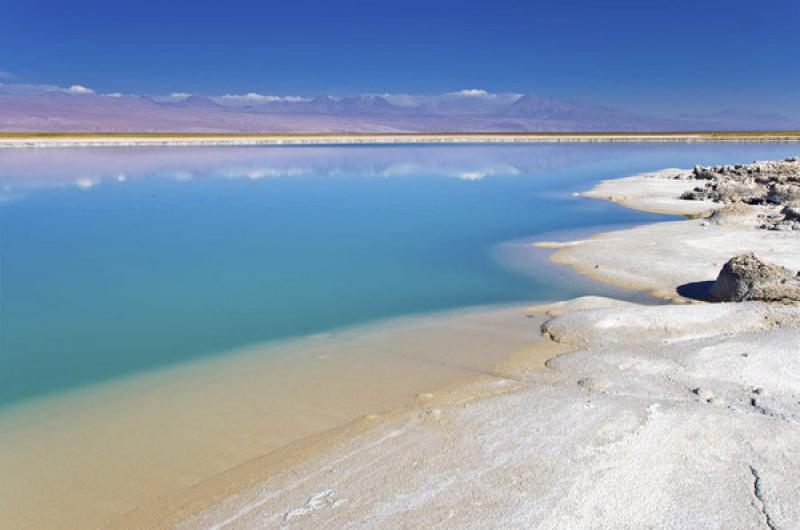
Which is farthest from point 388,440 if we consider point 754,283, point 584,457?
point 754,283

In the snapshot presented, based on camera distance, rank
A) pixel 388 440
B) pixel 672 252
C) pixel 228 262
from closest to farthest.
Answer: pixel 388 440, pixel 672 252, pixel 228 262

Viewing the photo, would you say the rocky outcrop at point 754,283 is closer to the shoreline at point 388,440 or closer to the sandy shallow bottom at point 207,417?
the shoreline at point 388,440

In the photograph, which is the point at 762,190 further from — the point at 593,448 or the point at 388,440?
the point at 388,440

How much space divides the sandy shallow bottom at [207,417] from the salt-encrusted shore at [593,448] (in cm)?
27

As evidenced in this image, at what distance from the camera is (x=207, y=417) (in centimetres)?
511

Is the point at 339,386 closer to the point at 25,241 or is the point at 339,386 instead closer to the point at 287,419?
the point at 287,419

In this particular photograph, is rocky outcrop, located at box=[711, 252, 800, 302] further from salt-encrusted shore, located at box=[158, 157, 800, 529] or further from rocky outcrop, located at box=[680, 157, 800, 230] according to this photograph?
rocky outcrop, located at box=[680, 157, 800, 230]

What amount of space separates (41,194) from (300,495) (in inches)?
826

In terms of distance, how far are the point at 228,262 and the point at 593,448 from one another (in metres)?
8.34

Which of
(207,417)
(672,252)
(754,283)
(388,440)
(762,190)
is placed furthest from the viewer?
(762,190)

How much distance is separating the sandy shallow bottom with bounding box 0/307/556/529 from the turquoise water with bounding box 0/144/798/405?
588mm

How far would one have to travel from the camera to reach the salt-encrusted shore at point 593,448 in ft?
11.8

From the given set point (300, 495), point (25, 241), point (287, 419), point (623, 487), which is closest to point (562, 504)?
point (623, 487)

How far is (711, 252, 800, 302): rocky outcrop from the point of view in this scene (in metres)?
7.11
